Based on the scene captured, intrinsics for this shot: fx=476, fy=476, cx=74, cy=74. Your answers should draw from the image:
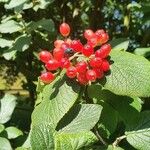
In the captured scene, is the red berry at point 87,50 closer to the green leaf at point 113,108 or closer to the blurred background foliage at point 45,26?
the green leaf at point 113,108

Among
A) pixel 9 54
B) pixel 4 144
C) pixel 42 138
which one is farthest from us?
pixel 9 54

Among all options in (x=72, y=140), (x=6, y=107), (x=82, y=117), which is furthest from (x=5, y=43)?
(x=72, y=140)

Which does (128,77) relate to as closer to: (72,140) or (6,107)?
(72,140)

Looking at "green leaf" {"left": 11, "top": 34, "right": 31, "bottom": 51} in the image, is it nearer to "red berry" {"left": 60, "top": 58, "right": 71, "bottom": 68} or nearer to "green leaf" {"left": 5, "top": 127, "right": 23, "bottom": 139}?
"green leaf" {"left": 5, "top": 127, "right": 23, "bottom": 139}

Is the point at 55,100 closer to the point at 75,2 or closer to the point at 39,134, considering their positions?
the point at 39,134

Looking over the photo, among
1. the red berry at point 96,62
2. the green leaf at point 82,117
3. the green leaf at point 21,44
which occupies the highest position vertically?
the red berry at point 96,62

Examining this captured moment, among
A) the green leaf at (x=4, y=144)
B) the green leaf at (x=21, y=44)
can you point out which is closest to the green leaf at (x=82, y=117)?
the green leaf at (x=4, y=144)
